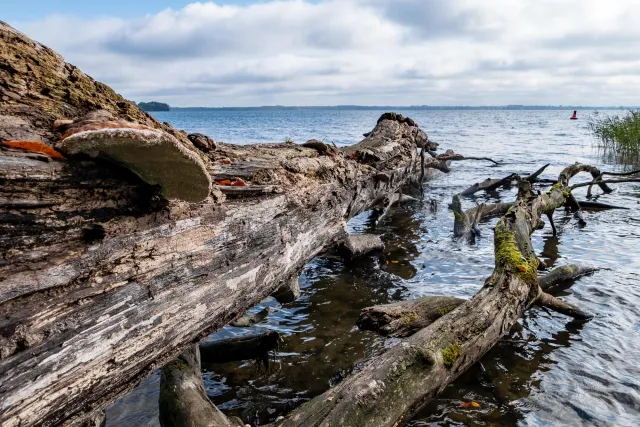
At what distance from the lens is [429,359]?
3.62 meters

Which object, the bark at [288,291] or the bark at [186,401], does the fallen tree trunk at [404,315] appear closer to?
the bark at [288,291]

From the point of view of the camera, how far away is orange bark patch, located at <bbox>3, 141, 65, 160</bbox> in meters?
2.25

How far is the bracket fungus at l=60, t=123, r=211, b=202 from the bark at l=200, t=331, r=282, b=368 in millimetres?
2252

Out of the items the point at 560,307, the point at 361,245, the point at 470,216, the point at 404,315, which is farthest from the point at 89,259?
the point at 470,216

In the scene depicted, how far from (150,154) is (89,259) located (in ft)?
2.17

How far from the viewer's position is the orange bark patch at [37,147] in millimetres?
2250

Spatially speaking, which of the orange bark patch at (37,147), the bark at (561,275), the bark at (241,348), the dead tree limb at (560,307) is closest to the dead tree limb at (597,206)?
the bark at (561,275)

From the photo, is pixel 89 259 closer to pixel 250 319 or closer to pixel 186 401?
pixel 186 401

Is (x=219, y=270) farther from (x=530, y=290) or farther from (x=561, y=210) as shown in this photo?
(x=561, y=210)

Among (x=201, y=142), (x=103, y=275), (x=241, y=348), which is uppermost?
(x=201, y=142)

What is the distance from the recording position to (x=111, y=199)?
256 centimetres

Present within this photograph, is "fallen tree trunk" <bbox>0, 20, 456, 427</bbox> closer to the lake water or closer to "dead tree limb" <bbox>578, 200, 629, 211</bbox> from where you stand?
the lake water

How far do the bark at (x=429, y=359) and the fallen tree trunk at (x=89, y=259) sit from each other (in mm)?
1002

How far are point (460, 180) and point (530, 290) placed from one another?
13.5m
